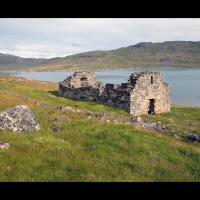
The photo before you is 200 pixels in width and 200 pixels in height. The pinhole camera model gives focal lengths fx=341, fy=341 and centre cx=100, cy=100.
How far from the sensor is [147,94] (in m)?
42.6

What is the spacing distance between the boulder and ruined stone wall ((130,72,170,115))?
22.9m

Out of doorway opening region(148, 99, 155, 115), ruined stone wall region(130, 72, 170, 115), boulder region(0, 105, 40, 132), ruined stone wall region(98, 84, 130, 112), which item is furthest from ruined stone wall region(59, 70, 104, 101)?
boulder region(0, 105, 40, 132)

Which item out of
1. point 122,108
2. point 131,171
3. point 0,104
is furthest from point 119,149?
point 122,108

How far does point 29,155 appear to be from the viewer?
13148 millimetres

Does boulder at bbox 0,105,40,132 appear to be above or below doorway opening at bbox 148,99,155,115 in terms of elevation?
above

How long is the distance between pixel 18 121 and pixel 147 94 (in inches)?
1069

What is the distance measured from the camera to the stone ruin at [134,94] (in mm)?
40347

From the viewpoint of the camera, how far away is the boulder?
17.1m

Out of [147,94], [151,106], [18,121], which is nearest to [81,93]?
[147,94]

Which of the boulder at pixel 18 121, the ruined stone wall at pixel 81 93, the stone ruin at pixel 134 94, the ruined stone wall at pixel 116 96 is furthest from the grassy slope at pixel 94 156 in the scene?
the ruined stone wall at pixel 81 93

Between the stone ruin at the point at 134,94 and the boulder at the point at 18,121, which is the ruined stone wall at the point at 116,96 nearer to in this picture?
the stone ruin at the point at 134,94

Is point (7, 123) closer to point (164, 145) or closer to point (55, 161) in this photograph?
point (55, 161)

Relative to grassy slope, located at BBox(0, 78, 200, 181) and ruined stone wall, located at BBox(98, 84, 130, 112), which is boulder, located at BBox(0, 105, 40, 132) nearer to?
grassy slope, located at BBox(0, 78, 200, 181)

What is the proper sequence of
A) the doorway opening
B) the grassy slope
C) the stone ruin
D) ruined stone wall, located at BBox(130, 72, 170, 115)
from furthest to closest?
the doorway opening, ruined stone wall, located at BBox(130, 72, 170, 115), the stone ruin, the grassy slope
